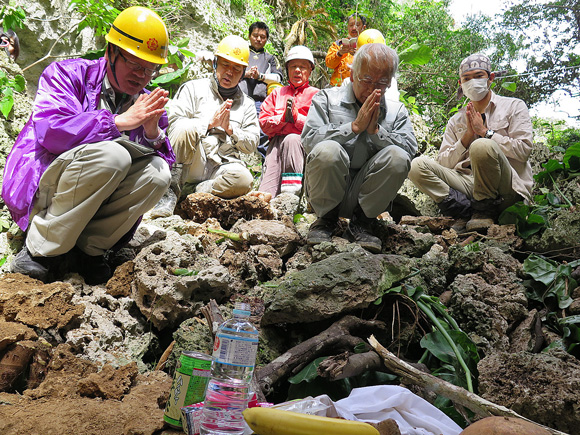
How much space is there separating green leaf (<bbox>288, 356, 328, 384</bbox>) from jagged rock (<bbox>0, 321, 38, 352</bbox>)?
59.2 inches

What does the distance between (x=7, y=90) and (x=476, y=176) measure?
468 cm

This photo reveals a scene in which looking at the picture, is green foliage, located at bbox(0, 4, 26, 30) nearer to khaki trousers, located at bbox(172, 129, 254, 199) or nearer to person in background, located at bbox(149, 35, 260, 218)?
person in background, located at bbox(149, 35, 260, 218)

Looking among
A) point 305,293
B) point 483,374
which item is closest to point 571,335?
point 483,374

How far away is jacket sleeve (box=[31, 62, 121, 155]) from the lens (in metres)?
3.21

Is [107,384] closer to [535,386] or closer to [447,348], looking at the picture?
[447,348]

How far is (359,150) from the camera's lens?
13.6 ft

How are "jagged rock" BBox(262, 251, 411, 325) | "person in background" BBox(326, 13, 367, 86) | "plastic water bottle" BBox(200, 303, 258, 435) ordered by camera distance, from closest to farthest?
"plastic water bottle" BBox(200, 303, 258, 435)
"jagged rock" BBox(262, 251, 411, 325)
"person in background" BBox(326, 13, 367, 86)

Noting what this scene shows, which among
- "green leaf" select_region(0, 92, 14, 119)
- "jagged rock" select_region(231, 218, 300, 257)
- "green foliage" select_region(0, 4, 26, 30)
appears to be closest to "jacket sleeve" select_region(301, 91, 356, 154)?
"jagged rock" select_region(231, 218, 300, 257)

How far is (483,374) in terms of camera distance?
2.40 metres

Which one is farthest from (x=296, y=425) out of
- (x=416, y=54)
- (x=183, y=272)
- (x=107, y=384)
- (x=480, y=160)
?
(x=416, y=54)

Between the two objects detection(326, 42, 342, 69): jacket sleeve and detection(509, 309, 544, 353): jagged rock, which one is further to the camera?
detection(326, 42, 342, 69): jacket sleeve

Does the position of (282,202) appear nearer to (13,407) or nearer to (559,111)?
(13,407)

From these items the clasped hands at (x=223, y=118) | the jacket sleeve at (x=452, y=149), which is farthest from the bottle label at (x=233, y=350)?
the jacket sleeve at (x=452, y=149)

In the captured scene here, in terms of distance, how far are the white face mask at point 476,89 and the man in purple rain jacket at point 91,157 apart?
355cm
